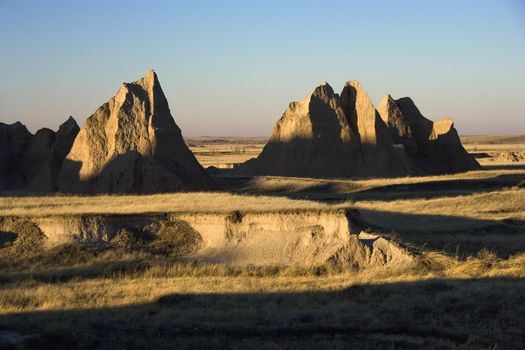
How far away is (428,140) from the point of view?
198 feet

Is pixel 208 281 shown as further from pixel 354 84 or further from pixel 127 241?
pixel 354 84

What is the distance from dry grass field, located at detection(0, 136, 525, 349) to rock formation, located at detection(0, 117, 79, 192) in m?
15.5

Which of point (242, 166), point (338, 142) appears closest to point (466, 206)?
point (338, 142)

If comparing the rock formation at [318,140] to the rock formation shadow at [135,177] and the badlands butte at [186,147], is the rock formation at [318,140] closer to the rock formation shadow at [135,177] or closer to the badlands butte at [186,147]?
the badlands butte at [186,147]

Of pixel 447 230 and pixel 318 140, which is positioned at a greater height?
pixel 318 140

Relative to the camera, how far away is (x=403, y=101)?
2461 inches

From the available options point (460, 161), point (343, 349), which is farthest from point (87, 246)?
point (460, 161)

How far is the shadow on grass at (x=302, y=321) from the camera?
11.9 metres

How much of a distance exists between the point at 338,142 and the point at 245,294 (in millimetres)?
39671

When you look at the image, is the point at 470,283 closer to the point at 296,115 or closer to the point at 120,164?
the point at 120,164

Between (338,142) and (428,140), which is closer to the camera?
(338,142)

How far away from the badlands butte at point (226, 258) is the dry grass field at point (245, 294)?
0.18ft

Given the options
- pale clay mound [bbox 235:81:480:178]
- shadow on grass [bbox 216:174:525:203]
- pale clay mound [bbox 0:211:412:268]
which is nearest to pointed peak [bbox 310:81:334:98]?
pale clay mound [bbox 235:81:480:178]

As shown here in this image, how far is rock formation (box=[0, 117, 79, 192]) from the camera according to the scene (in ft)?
144
